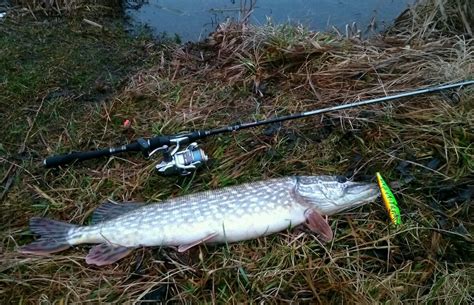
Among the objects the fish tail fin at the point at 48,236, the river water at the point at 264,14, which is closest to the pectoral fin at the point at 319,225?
the fish tail fin at the point at 48,236

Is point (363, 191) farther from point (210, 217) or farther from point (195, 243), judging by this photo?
point (195, 243)

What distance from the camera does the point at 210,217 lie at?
295 cm

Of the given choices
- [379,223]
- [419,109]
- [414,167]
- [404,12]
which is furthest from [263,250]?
[404,12]

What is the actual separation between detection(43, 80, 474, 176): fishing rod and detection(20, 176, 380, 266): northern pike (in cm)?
30

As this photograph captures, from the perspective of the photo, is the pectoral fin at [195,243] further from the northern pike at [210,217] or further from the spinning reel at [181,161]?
the spinning reel at [181,161]

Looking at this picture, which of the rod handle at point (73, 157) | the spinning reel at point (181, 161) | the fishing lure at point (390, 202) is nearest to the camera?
the fishing lure at point (390, 202)

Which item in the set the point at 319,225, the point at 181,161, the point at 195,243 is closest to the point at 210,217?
the point at 195,243

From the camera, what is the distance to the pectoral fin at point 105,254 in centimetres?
286

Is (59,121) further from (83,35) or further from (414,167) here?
(414,167)

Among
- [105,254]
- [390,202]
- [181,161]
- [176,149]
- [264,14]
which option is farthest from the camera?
[264,14]

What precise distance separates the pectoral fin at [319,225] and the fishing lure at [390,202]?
1.26 feet

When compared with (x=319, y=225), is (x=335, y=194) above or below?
above

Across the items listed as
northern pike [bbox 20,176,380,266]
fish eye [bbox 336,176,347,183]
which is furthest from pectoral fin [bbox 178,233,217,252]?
fish eye [bbox 336,176,347,183]

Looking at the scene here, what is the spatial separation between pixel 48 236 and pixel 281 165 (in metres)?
1.54
